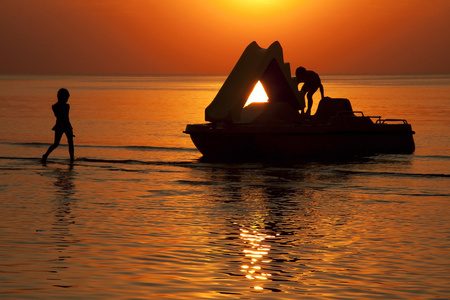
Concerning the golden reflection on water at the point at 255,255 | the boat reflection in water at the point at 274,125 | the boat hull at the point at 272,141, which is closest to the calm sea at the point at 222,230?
the golden reflection on water at the point at 255,255

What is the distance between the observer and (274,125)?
999 inches

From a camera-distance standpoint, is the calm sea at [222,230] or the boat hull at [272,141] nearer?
the calm sea at [222,230]

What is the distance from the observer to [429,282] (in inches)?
369

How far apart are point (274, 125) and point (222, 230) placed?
12.9 metres

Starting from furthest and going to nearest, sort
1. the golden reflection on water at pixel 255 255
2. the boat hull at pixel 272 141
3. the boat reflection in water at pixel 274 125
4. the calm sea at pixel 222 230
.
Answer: the boat reflection in water at pixel 274 125, the boat hull at pixel 272 141, the golden reflection on water at pixel 255 255, the calm sea at pixel 222 230

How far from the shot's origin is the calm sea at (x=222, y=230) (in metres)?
9.16

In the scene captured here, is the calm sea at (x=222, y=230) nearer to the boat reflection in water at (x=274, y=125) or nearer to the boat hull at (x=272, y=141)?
the boat hull at (x=272, y=141)

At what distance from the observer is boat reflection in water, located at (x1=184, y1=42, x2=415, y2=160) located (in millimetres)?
25234

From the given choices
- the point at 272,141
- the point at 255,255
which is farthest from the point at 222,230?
the point at 272,141

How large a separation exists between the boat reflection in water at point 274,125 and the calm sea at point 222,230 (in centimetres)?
114

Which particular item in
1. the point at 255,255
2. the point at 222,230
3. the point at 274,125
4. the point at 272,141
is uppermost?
the point at 274,125

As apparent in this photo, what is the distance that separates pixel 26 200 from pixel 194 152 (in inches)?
547

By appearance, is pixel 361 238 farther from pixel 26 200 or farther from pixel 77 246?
pixel 26 200

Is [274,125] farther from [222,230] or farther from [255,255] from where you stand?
[255,255]
